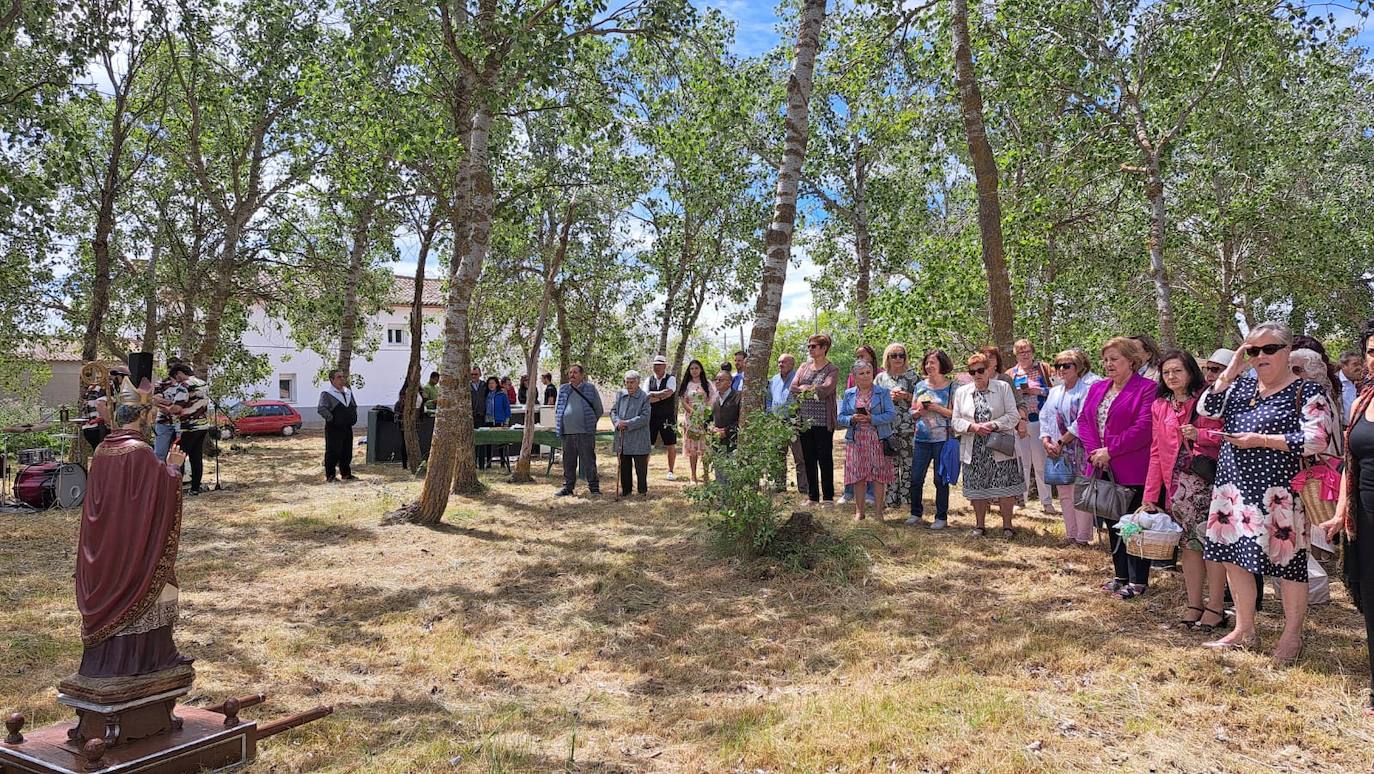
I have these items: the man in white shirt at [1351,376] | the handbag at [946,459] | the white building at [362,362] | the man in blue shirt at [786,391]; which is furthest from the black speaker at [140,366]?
the white building at [362,362]

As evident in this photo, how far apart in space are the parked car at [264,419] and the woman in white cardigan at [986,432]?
2497 centimetres

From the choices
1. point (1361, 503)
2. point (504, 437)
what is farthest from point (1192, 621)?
point (504, 437)

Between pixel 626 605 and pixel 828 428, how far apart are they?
3.97 meters

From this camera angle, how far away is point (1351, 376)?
259 inches

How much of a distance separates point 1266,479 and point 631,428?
7346mm

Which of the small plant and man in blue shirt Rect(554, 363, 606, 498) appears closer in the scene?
the small plant

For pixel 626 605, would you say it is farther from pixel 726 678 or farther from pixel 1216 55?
pixel 1216 55

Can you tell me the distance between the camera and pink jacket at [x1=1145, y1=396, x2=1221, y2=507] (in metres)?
4.88

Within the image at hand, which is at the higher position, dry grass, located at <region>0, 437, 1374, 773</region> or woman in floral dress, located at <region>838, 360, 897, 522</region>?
woman in floral dress, located at <region>838, 360, 897, 522</region>

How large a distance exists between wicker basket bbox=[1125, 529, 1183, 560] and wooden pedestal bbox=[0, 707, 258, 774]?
484 cm

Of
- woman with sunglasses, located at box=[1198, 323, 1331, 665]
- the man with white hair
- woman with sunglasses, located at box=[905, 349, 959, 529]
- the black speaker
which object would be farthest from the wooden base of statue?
the man with white hair

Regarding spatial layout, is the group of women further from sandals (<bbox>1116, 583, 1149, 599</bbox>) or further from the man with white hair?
the man with white hair

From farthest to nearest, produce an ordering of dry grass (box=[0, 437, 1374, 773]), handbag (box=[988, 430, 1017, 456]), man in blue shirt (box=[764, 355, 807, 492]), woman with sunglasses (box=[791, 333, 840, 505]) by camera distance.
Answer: man in blue shirt (box=[764, 355, 807, 492])
woman with sunglasses (box=[791, 333, 840, 505])
handbag (box=[988, 430, 1017, 456])
dry grass (box=[0, 437, 1374, 773])

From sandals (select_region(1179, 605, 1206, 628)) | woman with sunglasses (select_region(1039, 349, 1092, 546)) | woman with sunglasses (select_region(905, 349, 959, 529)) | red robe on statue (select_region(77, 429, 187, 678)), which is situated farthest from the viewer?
woman with sunglasses (select_region(905, 349, 959, 529))
